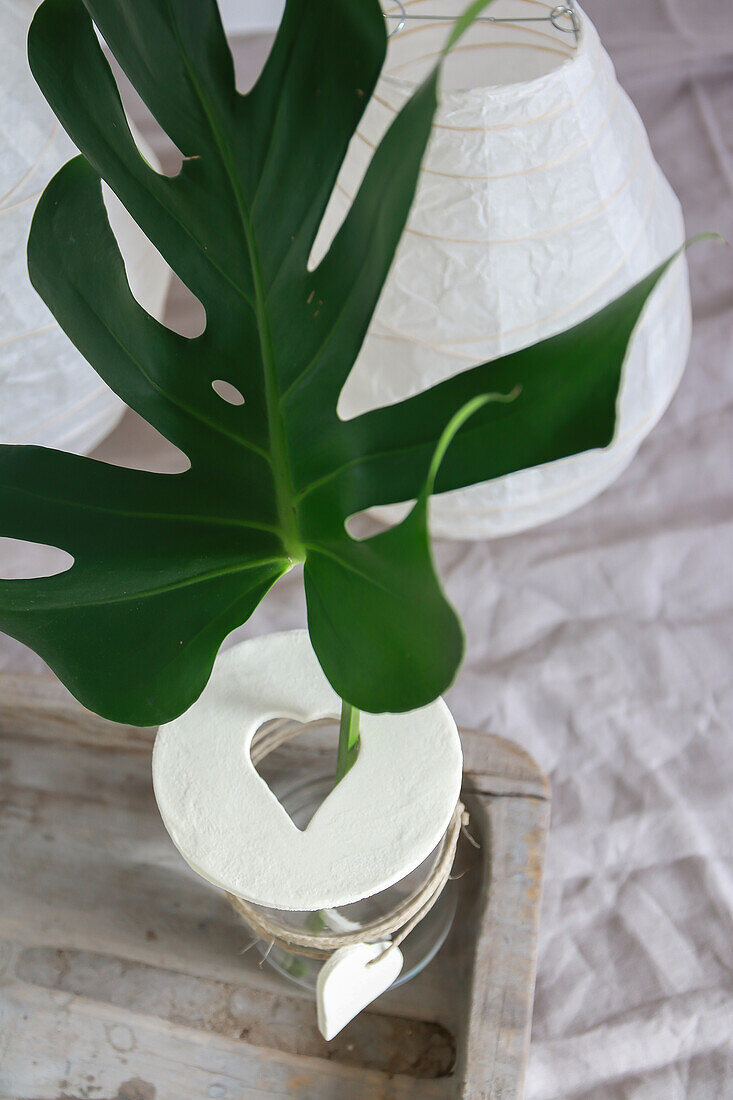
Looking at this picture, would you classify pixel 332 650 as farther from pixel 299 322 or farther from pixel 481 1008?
pixel 481 1008

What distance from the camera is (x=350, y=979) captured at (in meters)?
0.45

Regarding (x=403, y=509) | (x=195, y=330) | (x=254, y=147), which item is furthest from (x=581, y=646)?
(x=254, y=147)

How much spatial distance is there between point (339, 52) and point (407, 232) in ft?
0.99

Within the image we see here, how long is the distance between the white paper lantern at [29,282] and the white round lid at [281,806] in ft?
0.99

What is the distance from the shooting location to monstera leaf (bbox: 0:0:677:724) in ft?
1.00

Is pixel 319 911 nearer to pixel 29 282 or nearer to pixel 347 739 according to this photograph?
pixel 347 739

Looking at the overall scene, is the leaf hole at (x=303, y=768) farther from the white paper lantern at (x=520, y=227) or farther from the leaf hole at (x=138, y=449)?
the leaf hole at (x=138, y=449)

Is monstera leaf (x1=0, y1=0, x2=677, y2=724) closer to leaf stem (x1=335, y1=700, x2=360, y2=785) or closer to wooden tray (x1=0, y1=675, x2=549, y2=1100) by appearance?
leaf stem (x1=335, y1=700, x2=360, y2=785)

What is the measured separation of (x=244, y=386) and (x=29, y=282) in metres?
0.35

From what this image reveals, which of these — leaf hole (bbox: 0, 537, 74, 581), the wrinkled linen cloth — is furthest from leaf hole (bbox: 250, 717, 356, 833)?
leaf hole (bbox: 0, 537, 74, 581)

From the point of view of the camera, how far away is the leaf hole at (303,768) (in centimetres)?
57

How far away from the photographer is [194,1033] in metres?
0.54

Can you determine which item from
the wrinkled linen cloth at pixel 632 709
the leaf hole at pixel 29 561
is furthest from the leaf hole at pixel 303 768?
the leaf hole at pixel 29 561

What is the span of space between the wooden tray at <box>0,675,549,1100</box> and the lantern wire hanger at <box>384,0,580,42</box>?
407 millimetres
